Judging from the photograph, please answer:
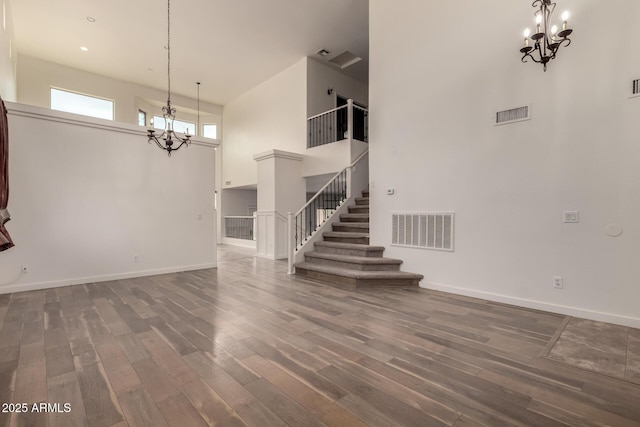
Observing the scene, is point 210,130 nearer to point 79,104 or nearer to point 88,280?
point 79,104

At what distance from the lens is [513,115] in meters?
3.78

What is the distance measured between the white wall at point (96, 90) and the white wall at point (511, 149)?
8.74 metres

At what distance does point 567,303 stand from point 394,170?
2.86 metres

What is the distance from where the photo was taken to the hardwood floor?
1696 millimetres

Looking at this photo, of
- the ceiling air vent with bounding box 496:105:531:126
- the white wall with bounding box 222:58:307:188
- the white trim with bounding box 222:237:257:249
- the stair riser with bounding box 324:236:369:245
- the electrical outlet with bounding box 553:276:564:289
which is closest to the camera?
the electrical outlet with bounding box 553:276:564:289

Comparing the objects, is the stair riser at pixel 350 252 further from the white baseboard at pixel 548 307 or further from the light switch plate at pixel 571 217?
the light switch plate at pixel 571 217

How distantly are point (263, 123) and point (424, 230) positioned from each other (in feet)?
24.0

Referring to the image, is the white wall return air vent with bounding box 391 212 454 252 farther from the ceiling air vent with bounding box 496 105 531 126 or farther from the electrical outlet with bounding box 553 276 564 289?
the ceiling air vent with bounding box 496 105 531 126

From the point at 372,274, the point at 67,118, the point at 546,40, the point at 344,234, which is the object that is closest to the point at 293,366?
the point at 372,274

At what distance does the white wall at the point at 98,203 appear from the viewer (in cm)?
446

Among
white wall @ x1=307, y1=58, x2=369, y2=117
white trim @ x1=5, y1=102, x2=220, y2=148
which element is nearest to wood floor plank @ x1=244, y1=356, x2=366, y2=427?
white trim @ x1=5, y1=102, x2=220, y2=148

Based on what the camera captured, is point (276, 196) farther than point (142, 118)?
No

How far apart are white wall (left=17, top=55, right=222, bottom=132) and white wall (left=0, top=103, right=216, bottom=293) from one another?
558cm

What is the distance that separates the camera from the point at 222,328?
2979 mm
